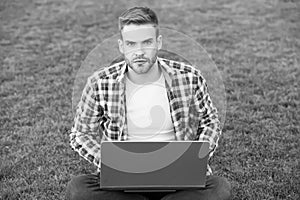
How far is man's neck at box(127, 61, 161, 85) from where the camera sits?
2.77 meters

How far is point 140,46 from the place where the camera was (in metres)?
2.61

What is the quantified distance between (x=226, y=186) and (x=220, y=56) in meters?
3.38

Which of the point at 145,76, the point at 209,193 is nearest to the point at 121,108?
the point at 145,76

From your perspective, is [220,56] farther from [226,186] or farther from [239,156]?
[226,186]

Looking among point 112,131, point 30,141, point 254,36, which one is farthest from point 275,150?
point 254,36

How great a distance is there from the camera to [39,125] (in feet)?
14.1

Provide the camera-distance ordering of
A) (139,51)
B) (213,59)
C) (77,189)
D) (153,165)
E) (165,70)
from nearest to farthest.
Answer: (153,165) < (139,51) < (77,189) < (165,70) < (213,59)

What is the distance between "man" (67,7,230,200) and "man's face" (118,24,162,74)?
5 cm

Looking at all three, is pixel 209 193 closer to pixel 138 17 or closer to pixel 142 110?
pixel 142 110

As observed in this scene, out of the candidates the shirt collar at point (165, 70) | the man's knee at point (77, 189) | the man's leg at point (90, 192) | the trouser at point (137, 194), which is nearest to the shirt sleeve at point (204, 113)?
the shirt collar at point (165, 70)

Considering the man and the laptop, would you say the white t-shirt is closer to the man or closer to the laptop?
the man

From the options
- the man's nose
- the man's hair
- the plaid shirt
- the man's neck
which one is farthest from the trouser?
the man's hair

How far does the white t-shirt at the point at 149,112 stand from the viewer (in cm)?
274

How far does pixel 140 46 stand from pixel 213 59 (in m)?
3.34
